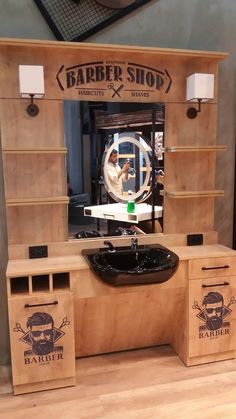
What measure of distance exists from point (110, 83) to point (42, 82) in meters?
0.52

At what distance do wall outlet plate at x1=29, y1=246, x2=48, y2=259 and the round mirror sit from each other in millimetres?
638

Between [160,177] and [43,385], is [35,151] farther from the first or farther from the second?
[43,385]

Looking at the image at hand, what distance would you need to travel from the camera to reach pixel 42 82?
2.29m

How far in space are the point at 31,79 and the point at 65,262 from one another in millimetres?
1209

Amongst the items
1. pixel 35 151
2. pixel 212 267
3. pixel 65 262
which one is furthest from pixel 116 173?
pixel 212 267

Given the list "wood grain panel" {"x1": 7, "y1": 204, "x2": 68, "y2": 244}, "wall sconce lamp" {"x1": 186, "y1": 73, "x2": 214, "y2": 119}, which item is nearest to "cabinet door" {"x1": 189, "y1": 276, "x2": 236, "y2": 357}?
"wood grain panel" {"x1": 7, "y1": 204, "x2": 68, "y2": 244}

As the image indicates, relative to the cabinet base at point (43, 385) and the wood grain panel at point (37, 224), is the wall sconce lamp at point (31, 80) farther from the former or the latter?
the cabinet base at point (43, 385)

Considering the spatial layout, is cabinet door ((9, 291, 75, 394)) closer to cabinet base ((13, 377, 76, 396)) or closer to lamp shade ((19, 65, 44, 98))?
cabinet base ((13, 377, 76, 396))

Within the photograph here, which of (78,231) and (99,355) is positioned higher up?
(78,231)

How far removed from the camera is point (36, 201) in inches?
96.1

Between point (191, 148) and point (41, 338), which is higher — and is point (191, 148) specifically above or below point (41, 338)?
above

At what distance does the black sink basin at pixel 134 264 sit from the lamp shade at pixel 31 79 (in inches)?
45.2

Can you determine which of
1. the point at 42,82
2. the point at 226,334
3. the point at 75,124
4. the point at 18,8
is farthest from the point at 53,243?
the point at 18,8

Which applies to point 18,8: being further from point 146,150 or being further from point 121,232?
point 121,232
